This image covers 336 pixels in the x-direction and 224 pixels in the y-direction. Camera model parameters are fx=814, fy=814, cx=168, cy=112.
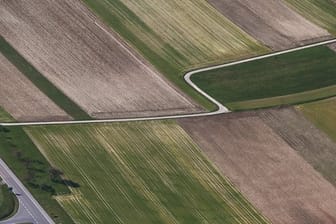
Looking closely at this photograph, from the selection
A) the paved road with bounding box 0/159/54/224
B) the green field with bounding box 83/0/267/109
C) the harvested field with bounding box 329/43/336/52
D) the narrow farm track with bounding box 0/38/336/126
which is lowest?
the paved road with bounding box 0/159/54/224

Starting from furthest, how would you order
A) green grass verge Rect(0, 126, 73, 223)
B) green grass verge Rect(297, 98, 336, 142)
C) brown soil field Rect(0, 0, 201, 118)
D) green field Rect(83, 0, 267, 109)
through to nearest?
1. green field Rect(83, 0, 267, 109)
2. green grass verge Rect(297, 98, 336, 142)
3. brown soil field Rect(0, 0, 201, 118)
4. green grass verge Rect(0, 126, 73, 223)

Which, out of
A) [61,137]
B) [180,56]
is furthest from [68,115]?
[180,56]

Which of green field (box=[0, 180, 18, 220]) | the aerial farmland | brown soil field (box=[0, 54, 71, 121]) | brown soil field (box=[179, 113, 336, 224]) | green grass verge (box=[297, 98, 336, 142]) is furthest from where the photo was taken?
green grass verge (box=[297, 98, 336, 142])

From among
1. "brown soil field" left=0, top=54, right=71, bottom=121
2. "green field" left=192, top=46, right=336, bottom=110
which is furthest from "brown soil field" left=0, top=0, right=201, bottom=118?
"green field" left=192, top=46, right=336, bottom=110

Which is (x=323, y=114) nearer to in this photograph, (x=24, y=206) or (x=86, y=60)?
(x=86, y=60)

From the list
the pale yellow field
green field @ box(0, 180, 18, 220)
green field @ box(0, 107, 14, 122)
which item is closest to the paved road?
green field @ box(0, 180, 18, 220)

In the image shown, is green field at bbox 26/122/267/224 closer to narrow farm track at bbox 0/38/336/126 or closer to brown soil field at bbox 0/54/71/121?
narrow farm track at bbox 0/38/336/126

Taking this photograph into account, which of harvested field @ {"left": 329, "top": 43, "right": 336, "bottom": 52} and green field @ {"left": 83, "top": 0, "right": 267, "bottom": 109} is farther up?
green field @ {"left": 83, "top": 0, "right": 267, "bottom": 109}

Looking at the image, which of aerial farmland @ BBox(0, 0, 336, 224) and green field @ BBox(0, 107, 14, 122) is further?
green field @ BBox(0, 107, 14, 122)

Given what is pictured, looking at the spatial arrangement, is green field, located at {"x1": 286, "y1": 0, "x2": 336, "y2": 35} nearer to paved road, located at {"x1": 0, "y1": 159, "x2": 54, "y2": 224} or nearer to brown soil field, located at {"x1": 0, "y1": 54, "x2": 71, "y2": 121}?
brown soil field, located at {"x1": 0, "y1": 54, "x2": 71, "y2": 121}
